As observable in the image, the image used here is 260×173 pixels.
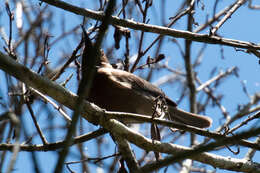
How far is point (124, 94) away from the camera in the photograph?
5.21 meters

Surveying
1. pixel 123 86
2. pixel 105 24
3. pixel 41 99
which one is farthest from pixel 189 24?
pixel 105 24

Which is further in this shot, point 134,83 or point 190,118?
point 190,118

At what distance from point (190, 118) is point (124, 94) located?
98 cm

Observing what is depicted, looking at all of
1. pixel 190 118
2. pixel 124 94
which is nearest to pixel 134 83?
pixel 124 94

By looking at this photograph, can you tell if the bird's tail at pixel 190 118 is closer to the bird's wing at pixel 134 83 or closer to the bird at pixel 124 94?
the bird at pixel 124 94

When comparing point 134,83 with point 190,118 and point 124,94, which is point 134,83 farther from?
point 190,118

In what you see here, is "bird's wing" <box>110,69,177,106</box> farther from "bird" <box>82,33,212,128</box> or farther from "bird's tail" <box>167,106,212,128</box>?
"bird's tail" <box>167,106,212,128</box>

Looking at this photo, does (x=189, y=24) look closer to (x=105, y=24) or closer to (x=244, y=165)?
(x=244, y=165)

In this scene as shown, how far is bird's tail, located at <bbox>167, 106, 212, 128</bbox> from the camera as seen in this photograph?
214 inches

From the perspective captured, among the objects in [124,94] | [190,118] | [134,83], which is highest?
[134,83]

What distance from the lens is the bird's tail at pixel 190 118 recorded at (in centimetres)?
545

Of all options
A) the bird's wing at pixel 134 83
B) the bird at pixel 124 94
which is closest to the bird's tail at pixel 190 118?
the bird at pixel 124 94

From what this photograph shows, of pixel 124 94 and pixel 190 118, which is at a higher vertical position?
pixel 124 94

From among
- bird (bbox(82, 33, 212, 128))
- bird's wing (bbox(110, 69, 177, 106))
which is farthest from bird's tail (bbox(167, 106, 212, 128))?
bird's wing (bbox(110, 69, 177, 106))
